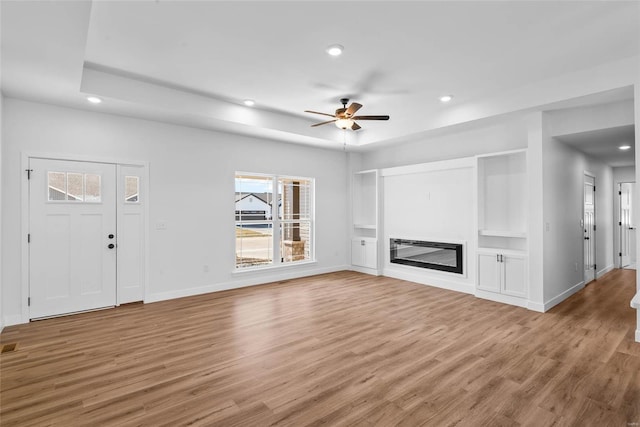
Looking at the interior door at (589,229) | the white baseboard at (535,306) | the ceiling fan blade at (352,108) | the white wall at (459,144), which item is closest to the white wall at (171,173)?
the white wall at (459,144)

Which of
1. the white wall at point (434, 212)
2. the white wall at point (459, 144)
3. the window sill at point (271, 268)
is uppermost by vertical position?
the white wall at point (459, 144)

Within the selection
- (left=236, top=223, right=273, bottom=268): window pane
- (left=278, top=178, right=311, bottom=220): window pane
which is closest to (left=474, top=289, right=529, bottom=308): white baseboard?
(left=278, top=178, right=311, bottom=220): window pane

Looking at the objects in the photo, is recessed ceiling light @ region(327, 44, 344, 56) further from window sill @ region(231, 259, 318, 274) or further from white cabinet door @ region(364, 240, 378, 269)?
white cabinet door @ region(364, 240, 378, 269)

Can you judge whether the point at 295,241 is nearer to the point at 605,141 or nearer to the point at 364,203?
the point at 364,203

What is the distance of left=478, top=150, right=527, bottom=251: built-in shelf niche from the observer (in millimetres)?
4977

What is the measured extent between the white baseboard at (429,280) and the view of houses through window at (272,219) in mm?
1768

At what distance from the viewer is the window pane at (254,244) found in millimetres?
6094

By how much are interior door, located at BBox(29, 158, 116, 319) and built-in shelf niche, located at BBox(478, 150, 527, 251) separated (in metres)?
5.66

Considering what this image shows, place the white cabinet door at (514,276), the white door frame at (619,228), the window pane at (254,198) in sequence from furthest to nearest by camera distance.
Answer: the white door frame at (619,228)
the window pane at (254,198)
the white cabinet door at (514,276)

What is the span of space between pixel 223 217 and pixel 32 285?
266cm

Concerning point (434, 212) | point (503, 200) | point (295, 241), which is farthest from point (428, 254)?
point (295, 241)

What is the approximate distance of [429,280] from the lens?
606 cm

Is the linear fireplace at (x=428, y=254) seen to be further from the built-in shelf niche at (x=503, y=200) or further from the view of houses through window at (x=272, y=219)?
the view of houses through window at (x=272, y=219)

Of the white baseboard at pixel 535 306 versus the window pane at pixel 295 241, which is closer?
the white baseboard at pixel 535 306
